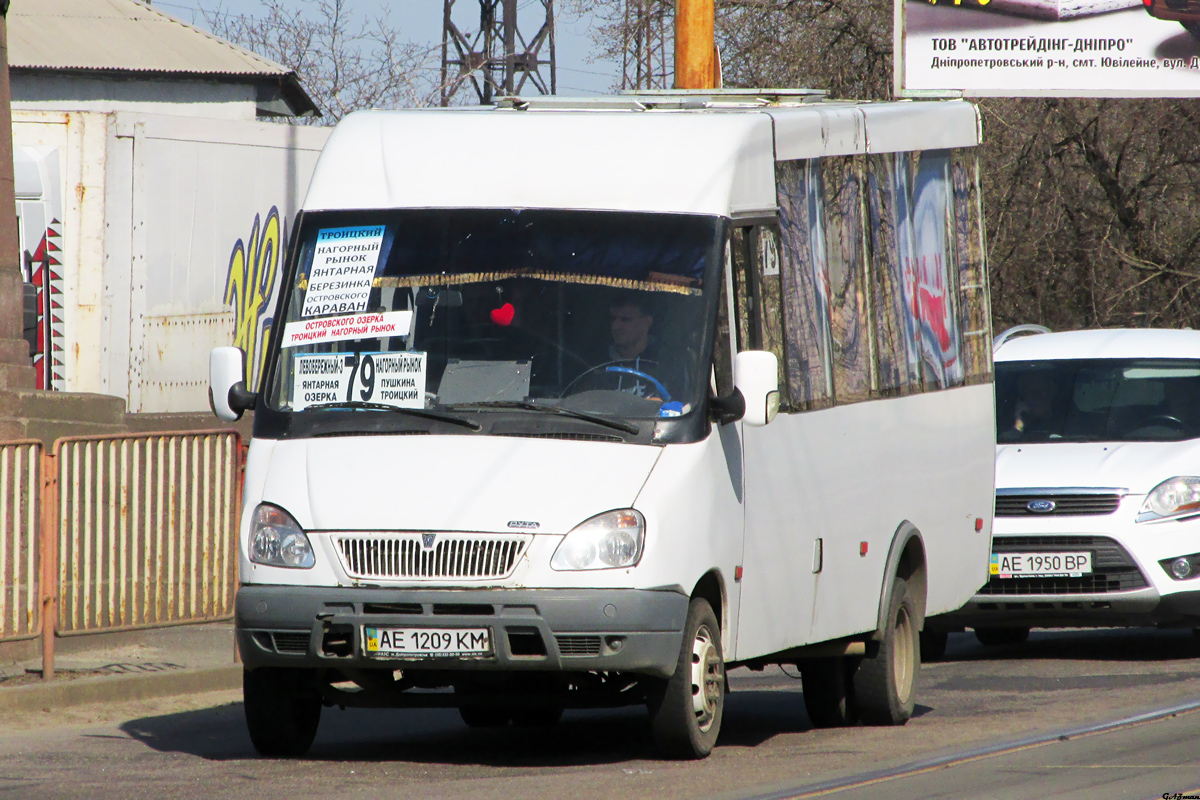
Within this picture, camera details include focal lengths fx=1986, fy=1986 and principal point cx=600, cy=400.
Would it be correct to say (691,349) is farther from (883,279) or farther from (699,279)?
(883,279)

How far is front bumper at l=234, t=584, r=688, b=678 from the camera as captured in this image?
724 centimetres

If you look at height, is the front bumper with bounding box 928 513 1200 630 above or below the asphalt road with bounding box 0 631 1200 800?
above

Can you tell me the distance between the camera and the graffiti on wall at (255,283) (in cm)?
1549

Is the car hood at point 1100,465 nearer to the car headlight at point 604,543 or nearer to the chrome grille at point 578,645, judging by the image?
the car headlight at point 604,543

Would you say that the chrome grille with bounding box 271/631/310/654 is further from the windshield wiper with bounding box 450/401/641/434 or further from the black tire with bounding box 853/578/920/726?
the black tire with bounding box 853/578/920/726

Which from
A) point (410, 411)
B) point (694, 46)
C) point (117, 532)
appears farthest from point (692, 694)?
point (694, 46)

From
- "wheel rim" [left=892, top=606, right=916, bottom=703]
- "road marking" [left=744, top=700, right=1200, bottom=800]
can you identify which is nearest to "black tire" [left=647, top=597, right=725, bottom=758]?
"road marking" [left=744, top=700, right=1200, bottom=800]

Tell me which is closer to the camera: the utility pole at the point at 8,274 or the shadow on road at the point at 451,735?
the shadow on road at the point at 451,735

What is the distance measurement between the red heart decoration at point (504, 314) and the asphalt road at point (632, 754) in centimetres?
177

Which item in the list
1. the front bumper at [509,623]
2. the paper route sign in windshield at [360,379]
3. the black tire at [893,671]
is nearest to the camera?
the front bumper at [509,623]

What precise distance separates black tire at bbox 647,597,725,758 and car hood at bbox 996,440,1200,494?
4.83 meters

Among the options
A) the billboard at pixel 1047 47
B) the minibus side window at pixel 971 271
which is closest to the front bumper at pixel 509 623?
the minibus side window at pixel 971 271


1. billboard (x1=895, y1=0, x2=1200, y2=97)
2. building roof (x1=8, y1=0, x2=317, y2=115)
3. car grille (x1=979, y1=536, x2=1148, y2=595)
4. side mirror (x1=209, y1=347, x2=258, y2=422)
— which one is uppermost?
building roof (x1=8, y1=0, x2=317, y2=115)

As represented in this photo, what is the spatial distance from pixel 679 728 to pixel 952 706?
324 cm
